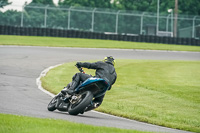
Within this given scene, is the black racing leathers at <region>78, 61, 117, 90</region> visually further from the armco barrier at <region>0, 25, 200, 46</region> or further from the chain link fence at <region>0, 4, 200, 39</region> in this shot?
the chain link fence at <region>0, 4, 200, 39</region>

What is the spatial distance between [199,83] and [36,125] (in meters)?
12.9

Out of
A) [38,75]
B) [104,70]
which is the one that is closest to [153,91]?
[38,75]

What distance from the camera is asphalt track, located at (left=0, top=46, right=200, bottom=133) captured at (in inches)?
396

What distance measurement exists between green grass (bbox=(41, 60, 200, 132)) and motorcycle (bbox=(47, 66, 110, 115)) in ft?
4.52

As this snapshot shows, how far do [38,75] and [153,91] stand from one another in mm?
5386

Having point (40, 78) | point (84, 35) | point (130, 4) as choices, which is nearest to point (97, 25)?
point (84, 35)

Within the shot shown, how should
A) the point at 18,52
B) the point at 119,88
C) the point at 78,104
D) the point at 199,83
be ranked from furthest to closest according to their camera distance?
the point at 18,52 → the point at 199,83 → the point at 119,88 → the point at 78,104

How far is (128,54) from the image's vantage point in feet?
102

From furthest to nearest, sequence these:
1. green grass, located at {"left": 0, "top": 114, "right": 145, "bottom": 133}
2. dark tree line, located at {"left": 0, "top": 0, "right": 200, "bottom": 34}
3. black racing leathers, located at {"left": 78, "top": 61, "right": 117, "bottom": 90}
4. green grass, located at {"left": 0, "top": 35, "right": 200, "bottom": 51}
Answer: dark tree line, located at {"left": 0, "top": 0, "right": 200, "bottom": 34} < green grass, located at {"left": 0, "top": 35, "right": 200, "bottom": 51} < black racing leathers, located at {"left": 78, "top": 61, "right": 117, "bottom": 90} < green grass, located at {"left": 0, "top": 114, "right": 145, "bottom": 133}

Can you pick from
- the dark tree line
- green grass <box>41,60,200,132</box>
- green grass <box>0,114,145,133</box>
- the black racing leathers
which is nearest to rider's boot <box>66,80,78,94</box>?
the black racing leathers

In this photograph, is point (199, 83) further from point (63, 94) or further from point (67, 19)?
point (67, 19)

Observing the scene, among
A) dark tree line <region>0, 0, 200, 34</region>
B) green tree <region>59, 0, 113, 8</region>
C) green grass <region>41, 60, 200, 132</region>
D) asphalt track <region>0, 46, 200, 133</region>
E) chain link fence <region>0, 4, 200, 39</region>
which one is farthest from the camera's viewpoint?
green tree <region>59, 0, 113, 8</region>

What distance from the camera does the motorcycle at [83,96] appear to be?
33.2ft

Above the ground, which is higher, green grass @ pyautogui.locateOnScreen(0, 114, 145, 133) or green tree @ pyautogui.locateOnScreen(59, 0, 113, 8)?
green tree @ pyautogui.locateOnScreen(59, 0, 113, 8)
